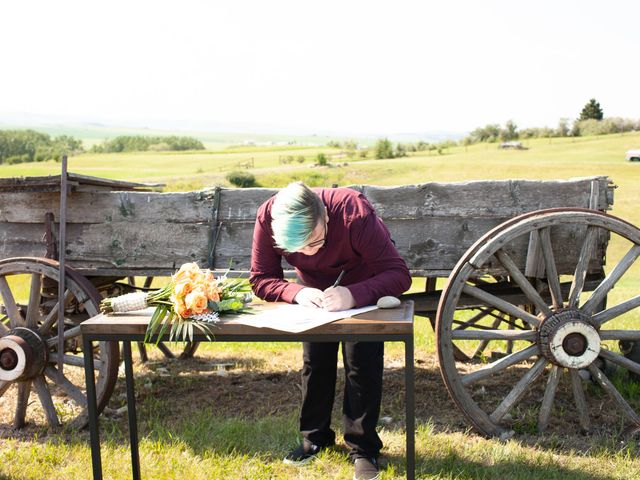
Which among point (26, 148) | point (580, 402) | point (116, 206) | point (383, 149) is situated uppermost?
point (26, 148)

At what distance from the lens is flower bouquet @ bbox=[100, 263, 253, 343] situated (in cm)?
320

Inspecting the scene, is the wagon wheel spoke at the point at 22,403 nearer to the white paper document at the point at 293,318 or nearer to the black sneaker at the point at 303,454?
the black sneaker at the point at 303,454

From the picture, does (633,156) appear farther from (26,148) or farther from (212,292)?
(212,292)

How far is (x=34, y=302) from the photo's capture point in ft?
15.5

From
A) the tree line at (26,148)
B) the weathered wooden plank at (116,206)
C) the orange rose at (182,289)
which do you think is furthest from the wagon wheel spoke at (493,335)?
the tree line at (26,148)

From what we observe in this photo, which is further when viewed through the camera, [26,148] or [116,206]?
[26,148]

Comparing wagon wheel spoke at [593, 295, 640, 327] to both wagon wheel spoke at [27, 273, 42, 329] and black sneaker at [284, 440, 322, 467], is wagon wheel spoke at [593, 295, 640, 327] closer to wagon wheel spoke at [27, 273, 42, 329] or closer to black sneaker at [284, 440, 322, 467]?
black sneaker at [284, 440, 322, 467]

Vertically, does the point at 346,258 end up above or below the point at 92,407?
above

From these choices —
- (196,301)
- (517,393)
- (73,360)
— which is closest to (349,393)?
(196,301)

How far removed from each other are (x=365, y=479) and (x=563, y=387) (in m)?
2.14

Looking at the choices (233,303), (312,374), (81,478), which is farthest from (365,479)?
(81,478)

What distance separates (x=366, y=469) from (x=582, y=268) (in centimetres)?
180

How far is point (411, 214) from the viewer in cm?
455

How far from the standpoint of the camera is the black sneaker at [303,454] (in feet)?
12.9
